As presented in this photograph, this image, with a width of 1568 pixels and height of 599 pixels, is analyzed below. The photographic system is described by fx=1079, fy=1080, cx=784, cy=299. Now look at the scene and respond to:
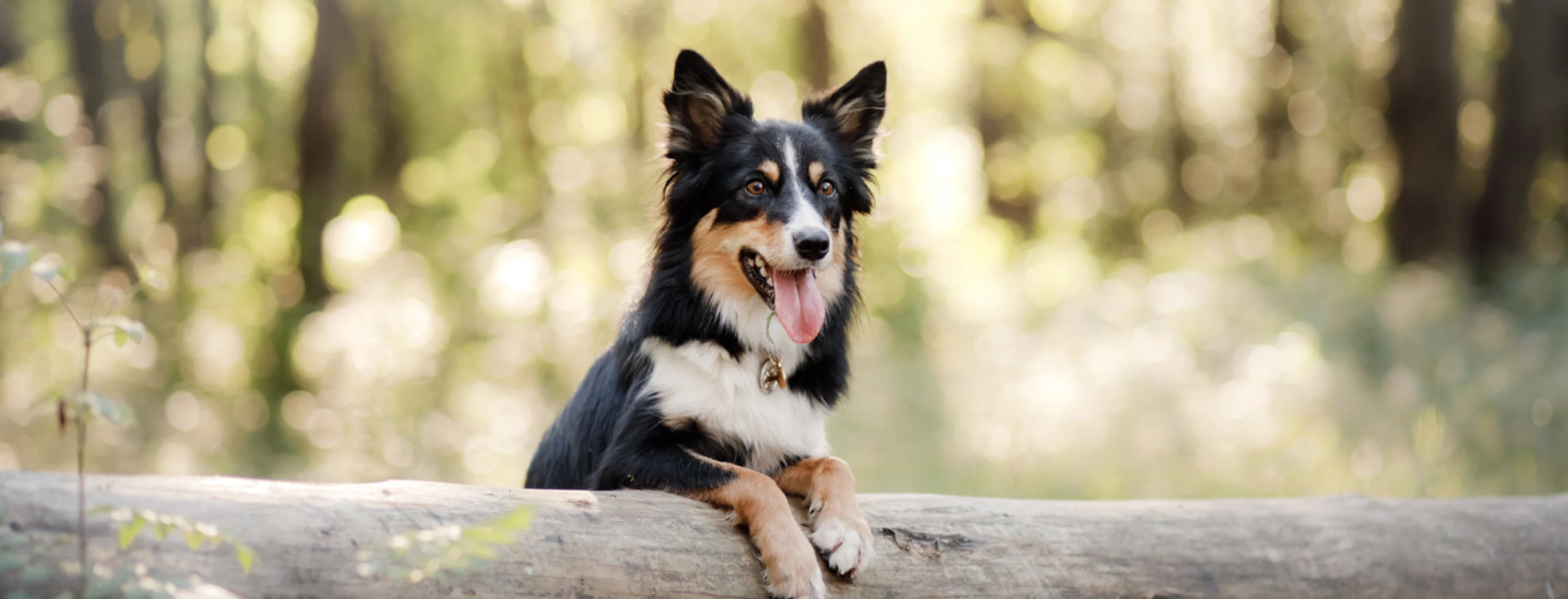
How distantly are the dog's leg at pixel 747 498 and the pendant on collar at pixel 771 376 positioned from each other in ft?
1.27

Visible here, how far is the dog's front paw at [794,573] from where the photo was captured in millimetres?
2887

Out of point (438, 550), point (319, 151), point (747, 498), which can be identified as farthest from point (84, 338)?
point (319, 151)

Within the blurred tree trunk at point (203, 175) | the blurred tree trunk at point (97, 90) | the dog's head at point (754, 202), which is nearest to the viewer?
the dog's head at point (754, 202)

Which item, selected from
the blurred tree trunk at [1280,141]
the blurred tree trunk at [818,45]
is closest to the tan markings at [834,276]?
the blurred tree trunk at [818,45]

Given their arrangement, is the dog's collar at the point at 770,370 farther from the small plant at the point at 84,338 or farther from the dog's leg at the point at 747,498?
the small plant at the point at 84,338

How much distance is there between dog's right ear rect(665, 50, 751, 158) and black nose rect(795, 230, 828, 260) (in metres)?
0.58

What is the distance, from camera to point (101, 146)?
12.9 m

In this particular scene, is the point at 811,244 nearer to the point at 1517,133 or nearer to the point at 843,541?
the point at 843,541

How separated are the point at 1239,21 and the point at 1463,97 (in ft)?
22.3

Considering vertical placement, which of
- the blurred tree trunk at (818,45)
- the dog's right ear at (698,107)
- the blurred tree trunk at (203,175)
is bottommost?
the blurred tree trunk at (203,175)

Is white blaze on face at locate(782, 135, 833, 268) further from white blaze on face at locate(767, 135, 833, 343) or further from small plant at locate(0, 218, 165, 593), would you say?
small plant at locate(0, 218, 165, 593)

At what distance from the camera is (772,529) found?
2.96 m

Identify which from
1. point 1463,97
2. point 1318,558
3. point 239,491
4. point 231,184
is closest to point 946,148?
point 1463,97

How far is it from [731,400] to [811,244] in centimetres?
57
